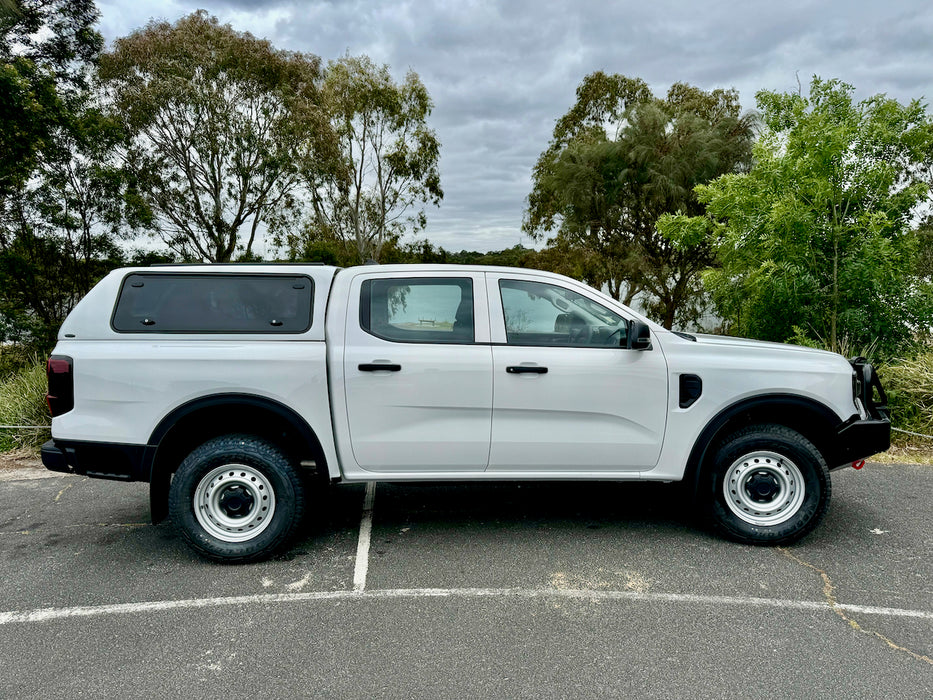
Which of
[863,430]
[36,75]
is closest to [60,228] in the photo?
[36,75]

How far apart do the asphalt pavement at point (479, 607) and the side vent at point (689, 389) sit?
991 millimetres

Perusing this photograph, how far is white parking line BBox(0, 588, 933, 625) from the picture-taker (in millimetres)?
3553

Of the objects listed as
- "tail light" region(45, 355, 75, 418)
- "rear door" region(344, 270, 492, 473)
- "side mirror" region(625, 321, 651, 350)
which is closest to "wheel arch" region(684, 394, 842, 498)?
"side mirror" region(625, 321, 651, 350)

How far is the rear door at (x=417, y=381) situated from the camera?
4176 mm

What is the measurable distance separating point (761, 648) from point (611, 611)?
0.75 m

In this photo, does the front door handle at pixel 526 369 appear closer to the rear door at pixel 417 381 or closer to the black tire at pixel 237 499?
the rear door at pixel 417 381

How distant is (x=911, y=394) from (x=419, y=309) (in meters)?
6.87

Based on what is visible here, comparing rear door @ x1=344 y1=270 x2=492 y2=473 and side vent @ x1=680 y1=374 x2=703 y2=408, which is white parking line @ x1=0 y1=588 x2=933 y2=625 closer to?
rear door @ x1=344 y1=270 x2=492 y2=473

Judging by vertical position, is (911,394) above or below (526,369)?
below

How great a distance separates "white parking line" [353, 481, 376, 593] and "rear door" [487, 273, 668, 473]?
1033 mm

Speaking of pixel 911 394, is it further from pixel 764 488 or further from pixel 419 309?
pixel 419 309

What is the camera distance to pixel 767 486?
4359mm

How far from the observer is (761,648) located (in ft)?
10.4

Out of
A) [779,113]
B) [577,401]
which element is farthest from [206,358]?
[779,113]
